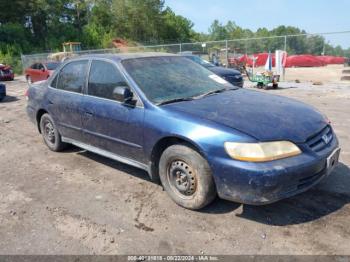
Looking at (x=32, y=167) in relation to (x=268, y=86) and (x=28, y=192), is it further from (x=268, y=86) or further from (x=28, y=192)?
(x=268, y=86)

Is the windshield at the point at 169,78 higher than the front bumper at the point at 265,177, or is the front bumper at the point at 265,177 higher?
the windshield at the point at 169,78

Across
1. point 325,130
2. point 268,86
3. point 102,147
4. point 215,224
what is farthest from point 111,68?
point 268,86

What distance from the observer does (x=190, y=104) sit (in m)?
4.00

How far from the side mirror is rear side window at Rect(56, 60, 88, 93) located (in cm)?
107

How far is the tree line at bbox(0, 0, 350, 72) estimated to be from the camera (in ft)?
154

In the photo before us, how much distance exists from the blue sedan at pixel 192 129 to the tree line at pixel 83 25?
22007mm

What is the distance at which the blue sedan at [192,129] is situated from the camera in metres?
3.30

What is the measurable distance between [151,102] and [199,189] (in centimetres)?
113

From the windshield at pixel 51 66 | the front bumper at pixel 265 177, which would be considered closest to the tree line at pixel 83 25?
the windshield at pixel 51 66

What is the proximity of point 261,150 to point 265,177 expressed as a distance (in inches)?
9.7

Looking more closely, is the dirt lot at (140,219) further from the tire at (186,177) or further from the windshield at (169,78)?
the windshield at (169,78)

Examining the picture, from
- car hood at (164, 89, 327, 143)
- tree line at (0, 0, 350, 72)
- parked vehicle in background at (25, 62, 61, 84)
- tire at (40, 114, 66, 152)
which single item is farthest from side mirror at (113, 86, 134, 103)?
tree line at (0, 0, 350, 72)

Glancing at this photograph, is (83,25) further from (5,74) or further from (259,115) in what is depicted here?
(259,115)

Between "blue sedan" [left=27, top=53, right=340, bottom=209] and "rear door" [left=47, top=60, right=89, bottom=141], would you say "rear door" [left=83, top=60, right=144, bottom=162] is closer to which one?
"blue sedan" [left=27, top=53, right=340, bottom=209]
